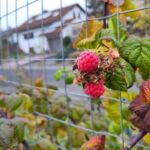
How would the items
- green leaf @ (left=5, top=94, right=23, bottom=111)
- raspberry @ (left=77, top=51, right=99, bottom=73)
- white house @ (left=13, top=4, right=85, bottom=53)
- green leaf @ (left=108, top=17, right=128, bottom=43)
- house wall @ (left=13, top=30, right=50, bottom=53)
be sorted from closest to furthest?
raspberry @ (left=77, top=51, right=99, bottom=73) → green leaf @ (left=108, top=17, right=128, bottom=43) → green leaf @ (left=5, top=94, right=23, bottom=111) → white house @ (left=13, top=4, right=85, bottom=53) → house wall @ (left=13, top=30, right=50, bottom=53)

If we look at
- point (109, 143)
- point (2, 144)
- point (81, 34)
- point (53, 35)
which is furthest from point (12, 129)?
point (53, 35)

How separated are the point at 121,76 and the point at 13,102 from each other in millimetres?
501

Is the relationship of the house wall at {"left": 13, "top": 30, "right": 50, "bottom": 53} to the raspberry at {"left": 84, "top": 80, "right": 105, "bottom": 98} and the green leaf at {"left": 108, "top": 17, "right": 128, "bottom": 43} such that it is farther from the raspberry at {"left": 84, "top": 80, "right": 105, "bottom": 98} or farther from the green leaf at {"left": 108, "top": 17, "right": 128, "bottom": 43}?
the raspberry at {"left": 84, "top": 80, "right": 105, "bottom": 98}

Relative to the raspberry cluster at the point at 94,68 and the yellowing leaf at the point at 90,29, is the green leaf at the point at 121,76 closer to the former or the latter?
the raspberry cluster at the point at 94,68

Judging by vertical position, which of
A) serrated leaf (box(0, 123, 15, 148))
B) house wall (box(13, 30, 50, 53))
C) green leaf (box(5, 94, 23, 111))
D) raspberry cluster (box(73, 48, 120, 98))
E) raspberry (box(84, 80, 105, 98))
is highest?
house wall (box(13, 30, 50, 53))

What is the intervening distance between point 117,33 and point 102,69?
17 centimetres

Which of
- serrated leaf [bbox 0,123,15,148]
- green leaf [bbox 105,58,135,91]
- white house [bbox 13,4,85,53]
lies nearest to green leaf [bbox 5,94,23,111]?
serrated leaf [bbox 0,123,15,148]

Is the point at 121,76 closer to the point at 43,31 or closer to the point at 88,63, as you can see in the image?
the point at 88,63

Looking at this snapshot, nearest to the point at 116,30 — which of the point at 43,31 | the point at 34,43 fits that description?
the point at 43,31

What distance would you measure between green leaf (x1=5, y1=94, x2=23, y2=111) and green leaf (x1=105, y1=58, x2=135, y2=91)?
18.4 inches

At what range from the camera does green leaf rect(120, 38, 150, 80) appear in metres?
0.71

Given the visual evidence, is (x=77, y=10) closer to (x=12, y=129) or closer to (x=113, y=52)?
(x=12, y=129)

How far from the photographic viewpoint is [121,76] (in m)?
0.68

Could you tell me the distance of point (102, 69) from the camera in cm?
64
